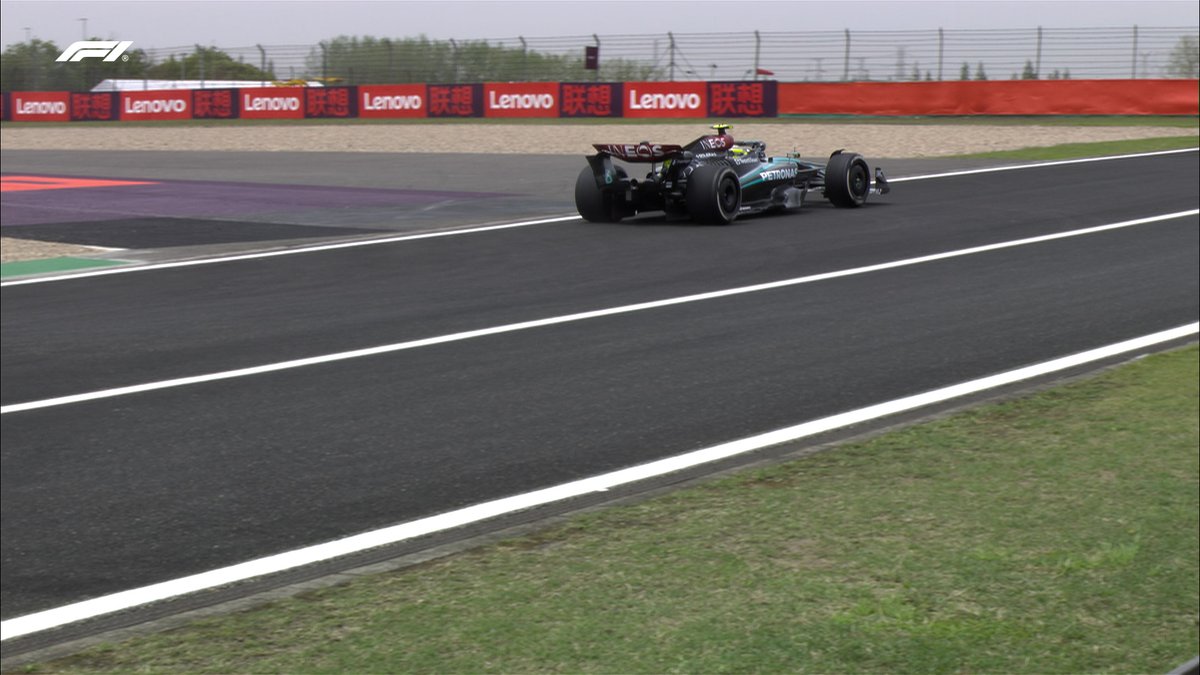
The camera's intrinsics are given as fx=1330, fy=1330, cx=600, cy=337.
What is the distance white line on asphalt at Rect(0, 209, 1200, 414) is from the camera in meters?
7.96

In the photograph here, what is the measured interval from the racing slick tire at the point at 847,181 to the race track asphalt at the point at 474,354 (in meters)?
0.21

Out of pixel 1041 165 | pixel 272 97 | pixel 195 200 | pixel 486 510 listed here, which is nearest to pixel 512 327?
pixel 486 510

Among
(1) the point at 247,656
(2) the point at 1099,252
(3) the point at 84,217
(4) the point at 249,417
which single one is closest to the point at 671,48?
(1) the point at 247,656

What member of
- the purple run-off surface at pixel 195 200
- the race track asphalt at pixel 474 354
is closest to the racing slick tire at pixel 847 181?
the race track asphalt at pixel 474 354

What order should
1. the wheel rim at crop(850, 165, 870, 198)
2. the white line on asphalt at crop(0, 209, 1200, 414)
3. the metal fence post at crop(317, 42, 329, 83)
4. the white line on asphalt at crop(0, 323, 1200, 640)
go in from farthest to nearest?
the wheel rim at crop(850, 165, 870, 198) → the white line on asphalt at crop(0, 209, 1200, 414) → the white line on asphalt at crop(0, 323, 1200, 640) → the metal fence post at crop(317, 42, 329, 83)

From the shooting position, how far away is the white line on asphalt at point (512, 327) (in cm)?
796

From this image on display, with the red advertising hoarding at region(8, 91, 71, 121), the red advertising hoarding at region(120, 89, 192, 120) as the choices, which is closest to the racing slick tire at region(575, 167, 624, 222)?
the red advertising hoarding at region(120, 89, 192, 120)

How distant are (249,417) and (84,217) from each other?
13.0 meters

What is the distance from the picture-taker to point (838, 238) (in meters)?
14.6

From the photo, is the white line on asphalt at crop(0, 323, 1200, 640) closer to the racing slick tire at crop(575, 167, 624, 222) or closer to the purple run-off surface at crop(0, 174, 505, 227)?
the racing slick tire at crop(575, 167, 624, 222)

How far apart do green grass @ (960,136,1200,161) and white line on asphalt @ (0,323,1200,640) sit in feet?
56.4

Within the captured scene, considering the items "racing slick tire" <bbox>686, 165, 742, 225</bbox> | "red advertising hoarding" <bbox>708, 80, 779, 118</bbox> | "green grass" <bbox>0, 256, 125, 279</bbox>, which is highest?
"red advertising hoarding" <bbox>708, 80, 779, 118</bbox>

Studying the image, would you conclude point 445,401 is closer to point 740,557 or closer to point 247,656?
point 740,557

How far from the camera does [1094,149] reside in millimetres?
26188
